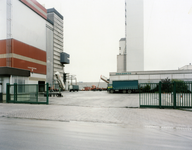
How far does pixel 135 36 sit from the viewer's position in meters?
51.0

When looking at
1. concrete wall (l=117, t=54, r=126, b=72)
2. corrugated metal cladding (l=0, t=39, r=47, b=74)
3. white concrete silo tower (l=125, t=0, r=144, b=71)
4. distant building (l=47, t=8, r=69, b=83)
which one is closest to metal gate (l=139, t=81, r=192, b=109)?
corrugated metal cladding (l=0, t=39, r=47, b=74)

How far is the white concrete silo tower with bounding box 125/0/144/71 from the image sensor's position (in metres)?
50.2

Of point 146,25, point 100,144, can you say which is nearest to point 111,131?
point 100,144

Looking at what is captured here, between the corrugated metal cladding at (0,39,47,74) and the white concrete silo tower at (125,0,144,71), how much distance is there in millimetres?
27846

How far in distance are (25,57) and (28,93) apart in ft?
69.2

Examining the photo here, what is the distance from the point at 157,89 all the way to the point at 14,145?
929 centimetres

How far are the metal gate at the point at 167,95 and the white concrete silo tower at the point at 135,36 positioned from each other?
41143 millimetres

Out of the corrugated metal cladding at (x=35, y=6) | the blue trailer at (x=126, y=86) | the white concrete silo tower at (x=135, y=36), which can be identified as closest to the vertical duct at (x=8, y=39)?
the corrugated metal cladding at (x=35, y=6)

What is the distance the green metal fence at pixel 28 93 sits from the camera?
535 inches

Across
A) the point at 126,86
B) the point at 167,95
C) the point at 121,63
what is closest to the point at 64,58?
the point at 121,63

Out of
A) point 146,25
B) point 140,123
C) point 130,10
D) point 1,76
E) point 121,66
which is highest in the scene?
point 130,10

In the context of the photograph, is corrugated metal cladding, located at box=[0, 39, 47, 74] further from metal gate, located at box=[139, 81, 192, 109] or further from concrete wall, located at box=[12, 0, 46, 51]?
metal gate, located at box=[139, 81, 192, 109]

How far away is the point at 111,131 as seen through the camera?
560 cm

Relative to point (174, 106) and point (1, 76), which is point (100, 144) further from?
point (1, 76)
